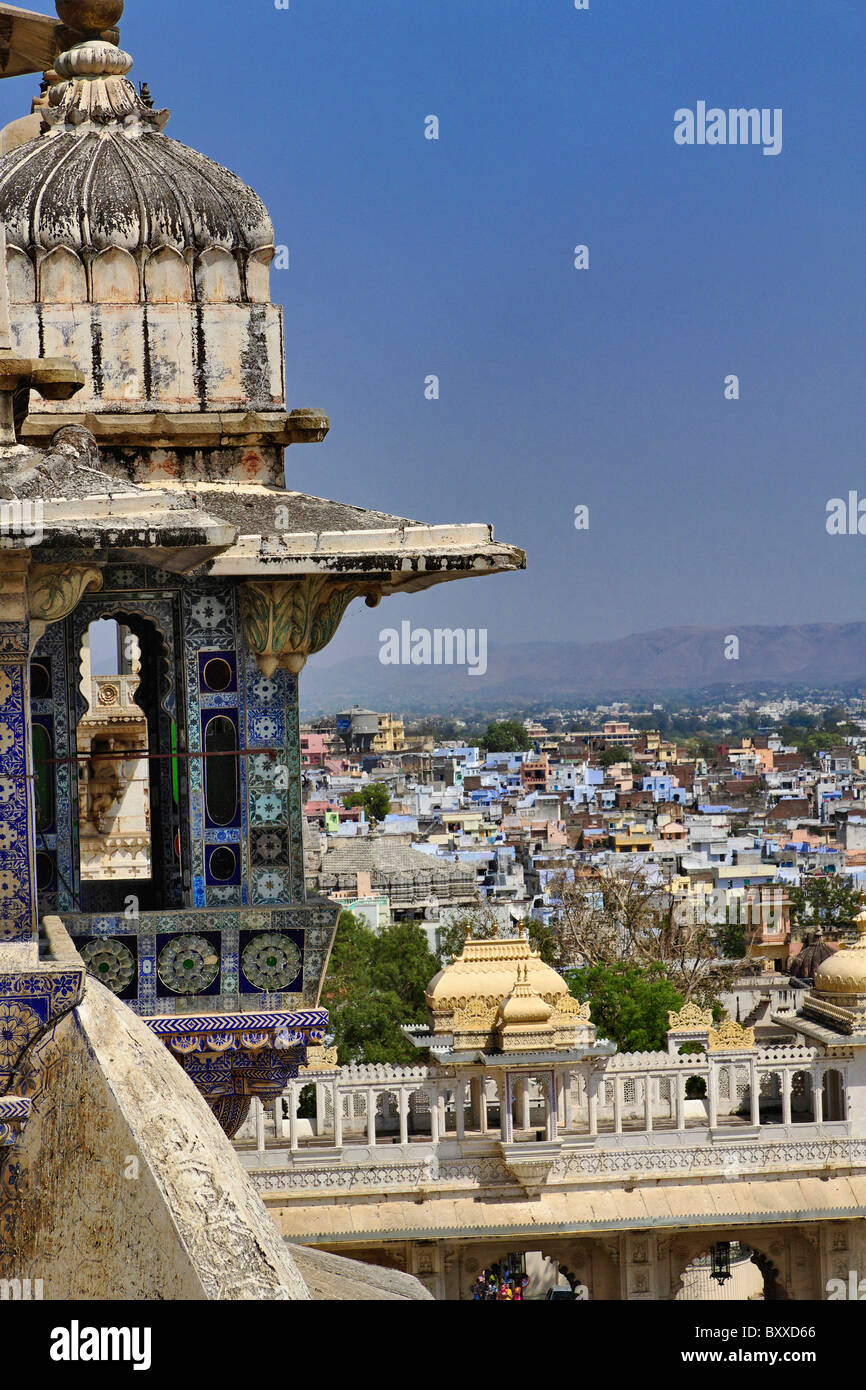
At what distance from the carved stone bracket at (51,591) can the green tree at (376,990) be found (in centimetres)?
2205

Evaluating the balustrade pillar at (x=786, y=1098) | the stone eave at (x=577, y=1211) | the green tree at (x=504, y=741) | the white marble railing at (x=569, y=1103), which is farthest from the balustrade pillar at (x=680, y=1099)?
the green tree at (x=504, y=741)

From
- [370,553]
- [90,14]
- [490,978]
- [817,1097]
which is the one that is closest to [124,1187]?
[370,553]

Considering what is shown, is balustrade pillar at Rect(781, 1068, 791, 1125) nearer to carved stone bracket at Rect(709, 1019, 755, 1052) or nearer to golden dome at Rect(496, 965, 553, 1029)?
carved stone bracket at Rect(709, 1019, 755, 1052)

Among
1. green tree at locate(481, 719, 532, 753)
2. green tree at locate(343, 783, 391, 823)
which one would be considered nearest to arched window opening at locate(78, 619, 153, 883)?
green tree at locate(343, 783, 391, 823)

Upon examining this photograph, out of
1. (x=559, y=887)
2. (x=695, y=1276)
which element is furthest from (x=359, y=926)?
(x=695, y=1276)

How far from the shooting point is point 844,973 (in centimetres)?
2083

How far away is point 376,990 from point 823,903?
2541cm

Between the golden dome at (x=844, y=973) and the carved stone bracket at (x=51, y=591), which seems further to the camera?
the golden dome at (x=844, y=973)

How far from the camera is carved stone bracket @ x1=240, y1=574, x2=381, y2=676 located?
7.61m

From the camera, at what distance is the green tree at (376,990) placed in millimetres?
29547

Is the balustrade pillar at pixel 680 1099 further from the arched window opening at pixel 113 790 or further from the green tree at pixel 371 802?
the green tree at pixel 371 802

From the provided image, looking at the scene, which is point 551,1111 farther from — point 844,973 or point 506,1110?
point 844,973

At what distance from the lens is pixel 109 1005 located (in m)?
5.00
